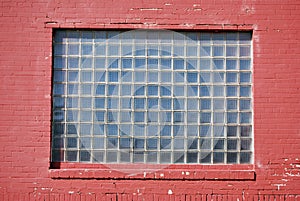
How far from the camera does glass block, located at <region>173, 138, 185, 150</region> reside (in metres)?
7.02

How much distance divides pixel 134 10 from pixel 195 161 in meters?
2.25

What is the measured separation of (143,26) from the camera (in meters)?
7.07

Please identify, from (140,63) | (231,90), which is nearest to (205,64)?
(231,90)

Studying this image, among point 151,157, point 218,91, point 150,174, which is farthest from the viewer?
point 218,91

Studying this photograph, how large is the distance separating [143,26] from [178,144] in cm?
170

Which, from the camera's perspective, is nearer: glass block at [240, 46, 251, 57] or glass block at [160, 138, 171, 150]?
glass block at [160, 138, 171, 150]

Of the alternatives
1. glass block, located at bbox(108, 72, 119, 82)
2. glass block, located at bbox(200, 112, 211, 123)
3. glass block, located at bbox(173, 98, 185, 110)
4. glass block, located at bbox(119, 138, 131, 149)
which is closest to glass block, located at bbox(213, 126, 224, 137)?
glass block, located at bbox(200, 112, 211, 123)

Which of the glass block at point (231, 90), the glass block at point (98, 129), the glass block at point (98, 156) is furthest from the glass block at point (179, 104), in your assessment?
the glass block at point (98, 156)

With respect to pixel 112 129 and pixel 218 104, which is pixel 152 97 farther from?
pixel 218 104

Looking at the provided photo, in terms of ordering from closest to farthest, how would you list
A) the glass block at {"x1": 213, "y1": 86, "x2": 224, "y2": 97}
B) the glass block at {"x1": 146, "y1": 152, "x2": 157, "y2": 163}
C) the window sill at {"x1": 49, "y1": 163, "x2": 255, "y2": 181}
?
the window sill at {"x1": 49, "y1": 163, "x2": 255, "y2": 181}, the glass block at {"x1": 146, "y1": 152, "x2": 157, "y2": 163}, the glass block at {"x1": 213, "y1": 86, "x2": 224, "y2": 97}

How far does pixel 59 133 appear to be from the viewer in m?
7.04

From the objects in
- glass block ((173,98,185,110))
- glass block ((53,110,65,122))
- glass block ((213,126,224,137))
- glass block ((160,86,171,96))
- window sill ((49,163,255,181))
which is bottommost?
window sill ((49,163,255,181))

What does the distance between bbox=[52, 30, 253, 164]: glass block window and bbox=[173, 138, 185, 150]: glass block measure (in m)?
0.01

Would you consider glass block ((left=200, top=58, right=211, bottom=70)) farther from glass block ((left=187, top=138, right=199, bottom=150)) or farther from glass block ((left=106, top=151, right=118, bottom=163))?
glass block ((left=106, top=151, right=118, bottom=163))
